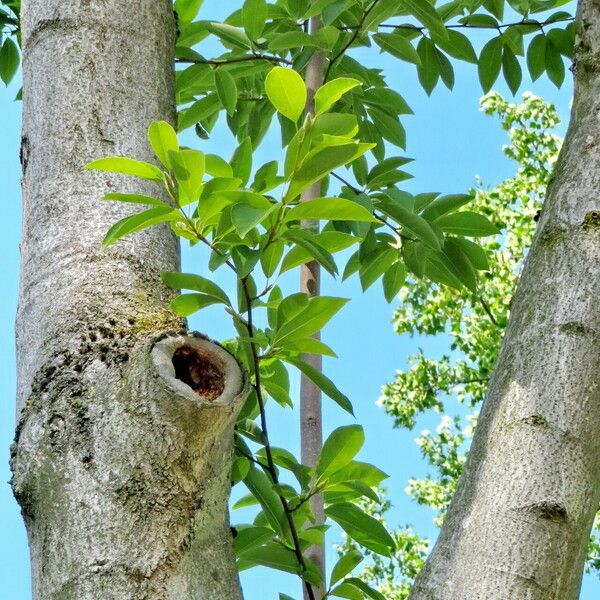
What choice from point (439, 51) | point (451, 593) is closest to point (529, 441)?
point (451, 593)

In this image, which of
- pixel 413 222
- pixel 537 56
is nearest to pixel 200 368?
pixel 413 222

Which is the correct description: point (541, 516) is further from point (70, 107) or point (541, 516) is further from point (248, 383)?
point (70, 107)

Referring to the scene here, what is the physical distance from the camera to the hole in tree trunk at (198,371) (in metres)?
1.18

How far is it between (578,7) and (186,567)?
125cm

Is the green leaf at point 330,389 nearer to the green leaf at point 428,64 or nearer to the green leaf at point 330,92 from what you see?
the green leaf at point 330,92

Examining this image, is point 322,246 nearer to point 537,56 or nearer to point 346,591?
point 346,591

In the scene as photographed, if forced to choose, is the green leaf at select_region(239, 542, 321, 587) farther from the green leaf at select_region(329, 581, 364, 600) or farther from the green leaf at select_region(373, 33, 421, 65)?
the green leaf at select_region(373, 33, 421, 65)

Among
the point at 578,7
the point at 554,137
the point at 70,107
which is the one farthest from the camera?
the point at 554,137

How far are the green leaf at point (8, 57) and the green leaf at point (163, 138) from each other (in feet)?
5.26

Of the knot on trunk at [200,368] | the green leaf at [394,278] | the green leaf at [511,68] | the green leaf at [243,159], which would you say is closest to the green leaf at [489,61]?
the green leaf at [511,68]

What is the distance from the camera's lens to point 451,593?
112 centimetres

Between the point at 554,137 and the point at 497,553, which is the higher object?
the point at 554,137

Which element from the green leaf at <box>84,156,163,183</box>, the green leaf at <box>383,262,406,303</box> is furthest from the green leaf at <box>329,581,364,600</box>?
the green leaf at <box>383,262,406,303</box>

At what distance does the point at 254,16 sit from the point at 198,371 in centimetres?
105
